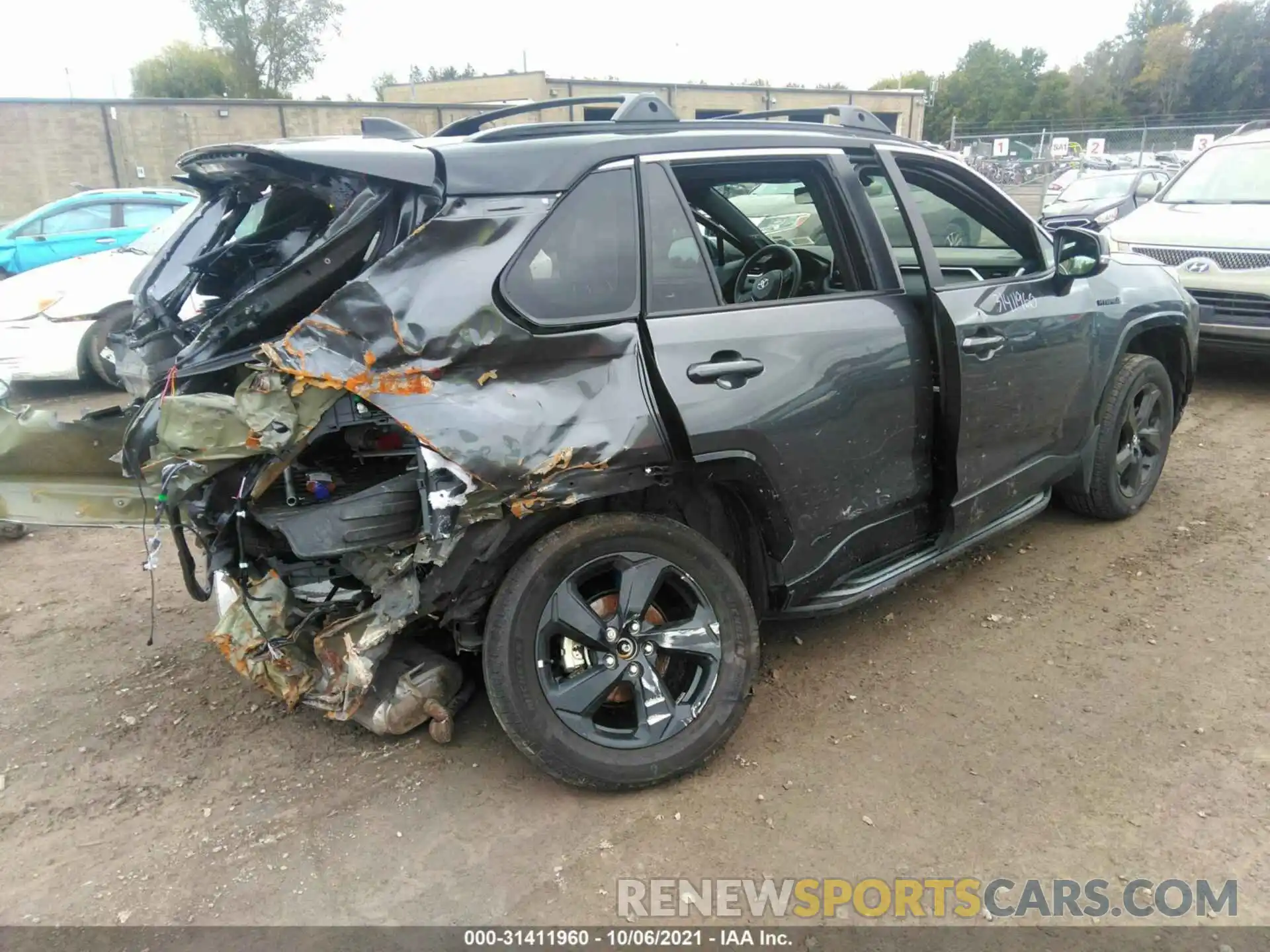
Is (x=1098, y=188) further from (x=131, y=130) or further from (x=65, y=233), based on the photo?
(x=131, y=130)

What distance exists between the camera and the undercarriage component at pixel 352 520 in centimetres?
245

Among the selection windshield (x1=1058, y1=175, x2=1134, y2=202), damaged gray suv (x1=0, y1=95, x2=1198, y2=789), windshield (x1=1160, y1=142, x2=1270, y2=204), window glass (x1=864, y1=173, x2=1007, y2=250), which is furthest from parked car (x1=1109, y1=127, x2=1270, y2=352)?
windshield (x1=1058, y1=175, x2=1134, y2=202)

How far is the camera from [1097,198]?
15.2 meters

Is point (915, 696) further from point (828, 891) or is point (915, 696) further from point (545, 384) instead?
point (545, 384)

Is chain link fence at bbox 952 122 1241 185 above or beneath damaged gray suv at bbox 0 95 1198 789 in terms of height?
above

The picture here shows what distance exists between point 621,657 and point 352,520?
36.3 inches

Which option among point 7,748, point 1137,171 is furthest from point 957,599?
point 1137,171

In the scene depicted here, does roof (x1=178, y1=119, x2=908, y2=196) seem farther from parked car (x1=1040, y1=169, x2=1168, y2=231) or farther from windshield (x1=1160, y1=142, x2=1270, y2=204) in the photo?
parked car (x1=1040, y1=169, x2=1168, y2=231)

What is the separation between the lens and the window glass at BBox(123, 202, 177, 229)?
10.6 metres

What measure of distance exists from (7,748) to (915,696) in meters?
3.26

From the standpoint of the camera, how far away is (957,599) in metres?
3.99

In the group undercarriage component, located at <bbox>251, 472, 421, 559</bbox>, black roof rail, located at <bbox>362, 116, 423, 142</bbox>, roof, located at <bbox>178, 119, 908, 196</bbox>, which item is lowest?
undercarriage component, located at <bbox>251, 472, 421, 559</bbox>

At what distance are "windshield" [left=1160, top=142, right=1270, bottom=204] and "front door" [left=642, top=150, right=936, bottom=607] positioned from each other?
6348 millimetres

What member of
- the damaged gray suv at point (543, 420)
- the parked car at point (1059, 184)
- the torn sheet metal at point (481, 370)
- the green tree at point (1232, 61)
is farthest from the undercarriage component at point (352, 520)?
the green tree at point (1232, 61)
